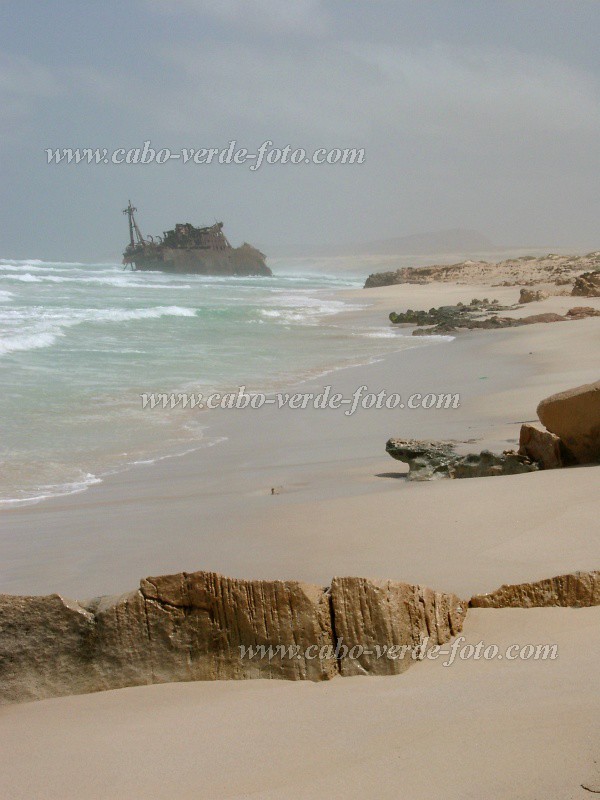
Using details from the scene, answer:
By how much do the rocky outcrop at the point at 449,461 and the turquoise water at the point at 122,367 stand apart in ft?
8.95

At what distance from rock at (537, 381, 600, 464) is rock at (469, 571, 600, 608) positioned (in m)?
2.77

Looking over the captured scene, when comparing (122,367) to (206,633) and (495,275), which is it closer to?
(206,633)

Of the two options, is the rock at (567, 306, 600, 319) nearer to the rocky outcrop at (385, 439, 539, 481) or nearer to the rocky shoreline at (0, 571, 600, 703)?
the rocky outcrop at (385, 439, 539, 481)

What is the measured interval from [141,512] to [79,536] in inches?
25.6

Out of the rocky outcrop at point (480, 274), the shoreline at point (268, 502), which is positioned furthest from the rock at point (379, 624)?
the rocky outcrop at point (480, 274)

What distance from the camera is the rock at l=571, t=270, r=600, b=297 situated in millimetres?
25203

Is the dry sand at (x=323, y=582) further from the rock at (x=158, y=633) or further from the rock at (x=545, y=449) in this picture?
the rock at (x=545, y=449)

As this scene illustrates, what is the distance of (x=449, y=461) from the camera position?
631 cm

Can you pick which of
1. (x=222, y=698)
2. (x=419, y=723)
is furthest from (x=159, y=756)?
(x=419, y=723)

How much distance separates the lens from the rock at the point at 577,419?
5.89 m

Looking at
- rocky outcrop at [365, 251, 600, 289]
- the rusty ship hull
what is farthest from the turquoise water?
the rusty ship hull

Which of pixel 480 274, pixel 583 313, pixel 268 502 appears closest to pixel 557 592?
pixel 268 502

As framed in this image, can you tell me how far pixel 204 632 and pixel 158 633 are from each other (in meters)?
0.16

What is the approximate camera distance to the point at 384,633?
295 cm
